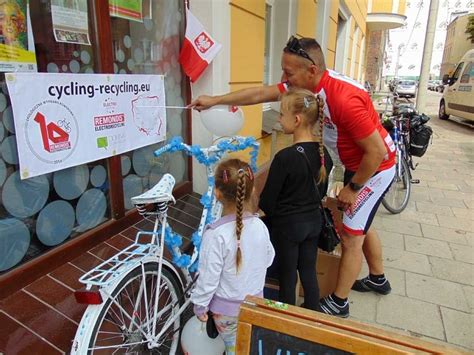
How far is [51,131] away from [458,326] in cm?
287

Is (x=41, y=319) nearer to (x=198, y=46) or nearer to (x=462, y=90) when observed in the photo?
(x=198, y=46)

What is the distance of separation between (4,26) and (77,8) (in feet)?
1.69

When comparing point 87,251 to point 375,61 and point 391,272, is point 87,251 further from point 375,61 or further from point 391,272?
point 375,61

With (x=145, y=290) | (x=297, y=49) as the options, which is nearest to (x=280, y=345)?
(x=145, y=290)

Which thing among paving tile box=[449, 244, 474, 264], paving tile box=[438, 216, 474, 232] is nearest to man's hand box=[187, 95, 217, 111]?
paving tile box=[449, 244, 474, 264]

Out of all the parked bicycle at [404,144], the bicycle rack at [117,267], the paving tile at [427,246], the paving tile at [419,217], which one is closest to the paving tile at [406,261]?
the paving tile at [427,246]

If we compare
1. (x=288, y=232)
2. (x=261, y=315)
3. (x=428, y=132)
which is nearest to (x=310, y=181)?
(x=288, y=232)

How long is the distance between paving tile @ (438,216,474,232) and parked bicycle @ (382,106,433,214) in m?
0.46

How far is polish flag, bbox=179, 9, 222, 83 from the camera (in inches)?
118

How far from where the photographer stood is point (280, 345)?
120 centimetres

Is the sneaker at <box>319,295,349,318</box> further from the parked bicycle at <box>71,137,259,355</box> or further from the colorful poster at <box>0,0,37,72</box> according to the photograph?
the colorful poster at <box>0,0,37,72</box>

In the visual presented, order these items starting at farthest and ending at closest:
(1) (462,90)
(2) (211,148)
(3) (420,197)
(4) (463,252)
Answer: (1) (462,90) → (3) (420,197) → (4) (463,252) → (2) (211,148)

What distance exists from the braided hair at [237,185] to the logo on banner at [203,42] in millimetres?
1702

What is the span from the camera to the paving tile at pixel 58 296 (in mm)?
1901
